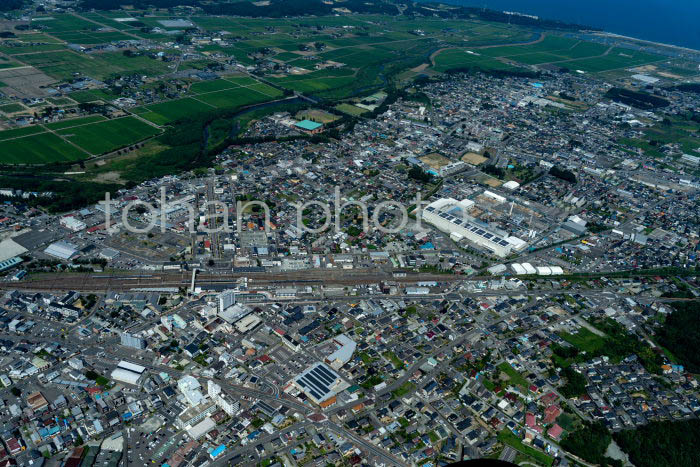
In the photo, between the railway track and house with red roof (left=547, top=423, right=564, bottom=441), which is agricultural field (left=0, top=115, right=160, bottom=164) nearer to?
the railway track

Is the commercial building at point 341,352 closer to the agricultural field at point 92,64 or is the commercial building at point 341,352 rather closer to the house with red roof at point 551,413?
the house with red roof at point 551,413

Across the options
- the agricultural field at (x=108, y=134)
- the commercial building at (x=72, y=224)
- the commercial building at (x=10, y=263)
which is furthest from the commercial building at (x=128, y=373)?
the agricultural field at (x=108, y=134)

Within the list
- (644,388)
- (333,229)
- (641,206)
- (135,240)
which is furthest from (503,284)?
(135,240)

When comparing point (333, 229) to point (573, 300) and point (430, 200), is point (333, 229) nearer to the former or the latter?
point (430, 200)

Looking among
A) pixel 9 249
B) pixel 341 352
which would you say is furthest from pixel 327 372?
pixel 9 249

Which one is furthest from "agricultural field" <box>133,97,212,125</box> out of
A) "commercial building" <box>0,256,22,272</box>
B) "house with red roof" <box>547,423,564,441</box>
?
"house with red roof" <box>547,423,564,441</box>
